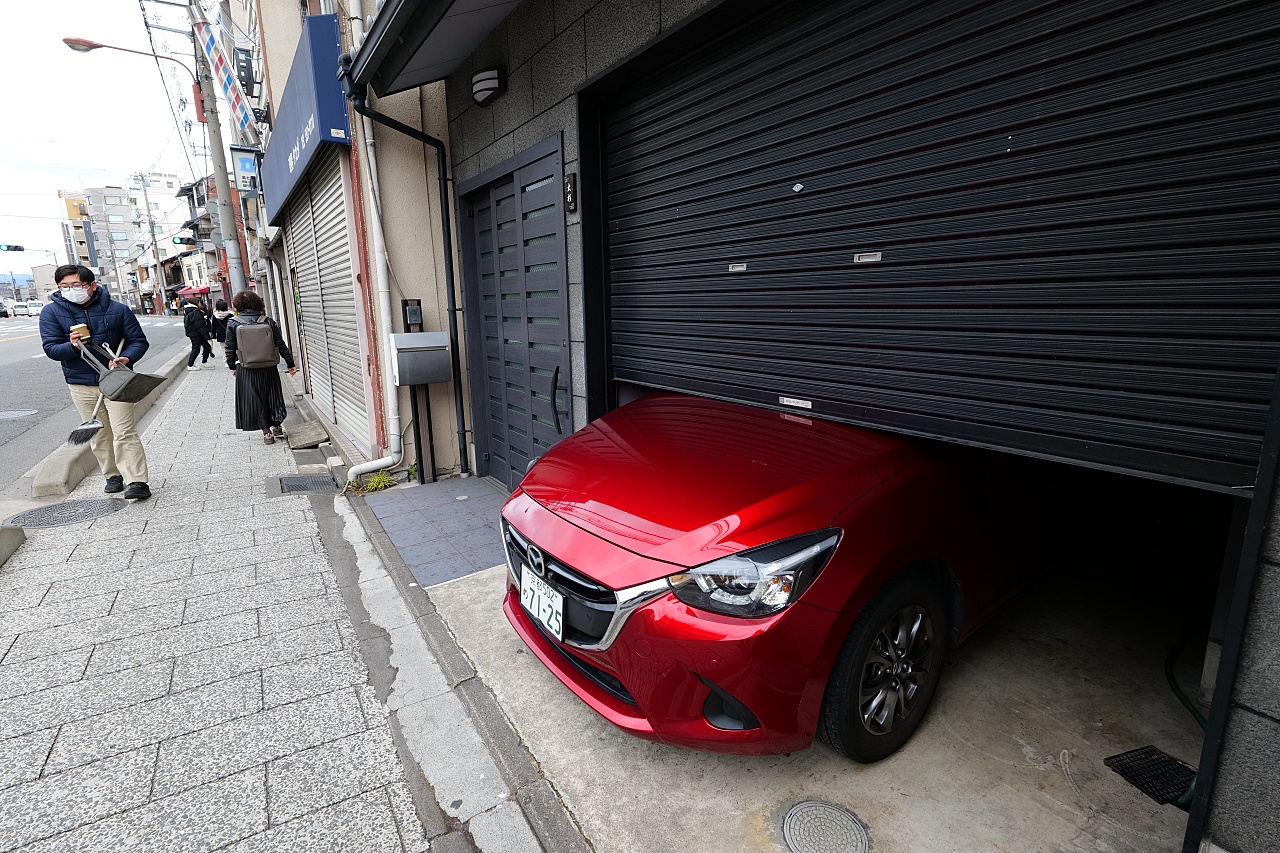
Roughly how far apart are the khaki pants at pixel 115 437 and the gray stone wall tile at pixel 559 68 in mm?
4493

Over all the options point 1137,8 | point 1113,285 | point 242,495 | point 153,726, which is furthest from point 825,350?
point 242,495

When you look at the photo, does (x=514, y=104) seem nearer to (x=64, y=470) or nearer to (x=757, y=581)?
(x=757, y=581)

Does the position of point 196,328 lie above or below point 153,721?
above

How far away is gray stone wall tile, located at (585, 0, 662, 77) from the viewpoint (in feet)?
10.8

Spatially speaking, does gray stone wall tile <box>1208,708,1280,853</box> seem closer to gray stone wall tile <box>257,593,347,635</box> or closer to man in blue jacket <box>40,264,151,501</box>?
gray stone wall tile <box>257,593,347,635</box>

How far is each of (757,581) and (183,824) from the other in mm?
2202

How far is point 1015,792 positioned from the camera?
2172 mm

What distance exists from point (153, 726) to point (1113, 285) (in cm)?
407

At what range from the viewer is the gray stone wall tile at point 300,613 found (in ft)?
11.3

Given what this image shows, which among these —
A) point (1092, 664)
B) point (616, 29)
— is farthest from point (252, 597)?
point (1092, 664)

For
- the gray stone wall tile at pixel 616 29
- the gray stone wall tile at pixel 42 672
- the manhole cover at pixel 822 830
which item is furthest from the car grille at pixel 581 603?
the gray stone wall tile at pixel 616 29

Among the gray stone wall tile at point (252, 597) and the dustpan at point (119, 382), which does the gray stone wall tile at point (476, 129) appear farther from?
the gray stone wall tile at point (252, 597)

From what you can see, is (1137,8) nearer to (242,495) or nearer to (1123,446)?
(1123,446)

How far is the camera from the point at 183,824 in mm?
2139
